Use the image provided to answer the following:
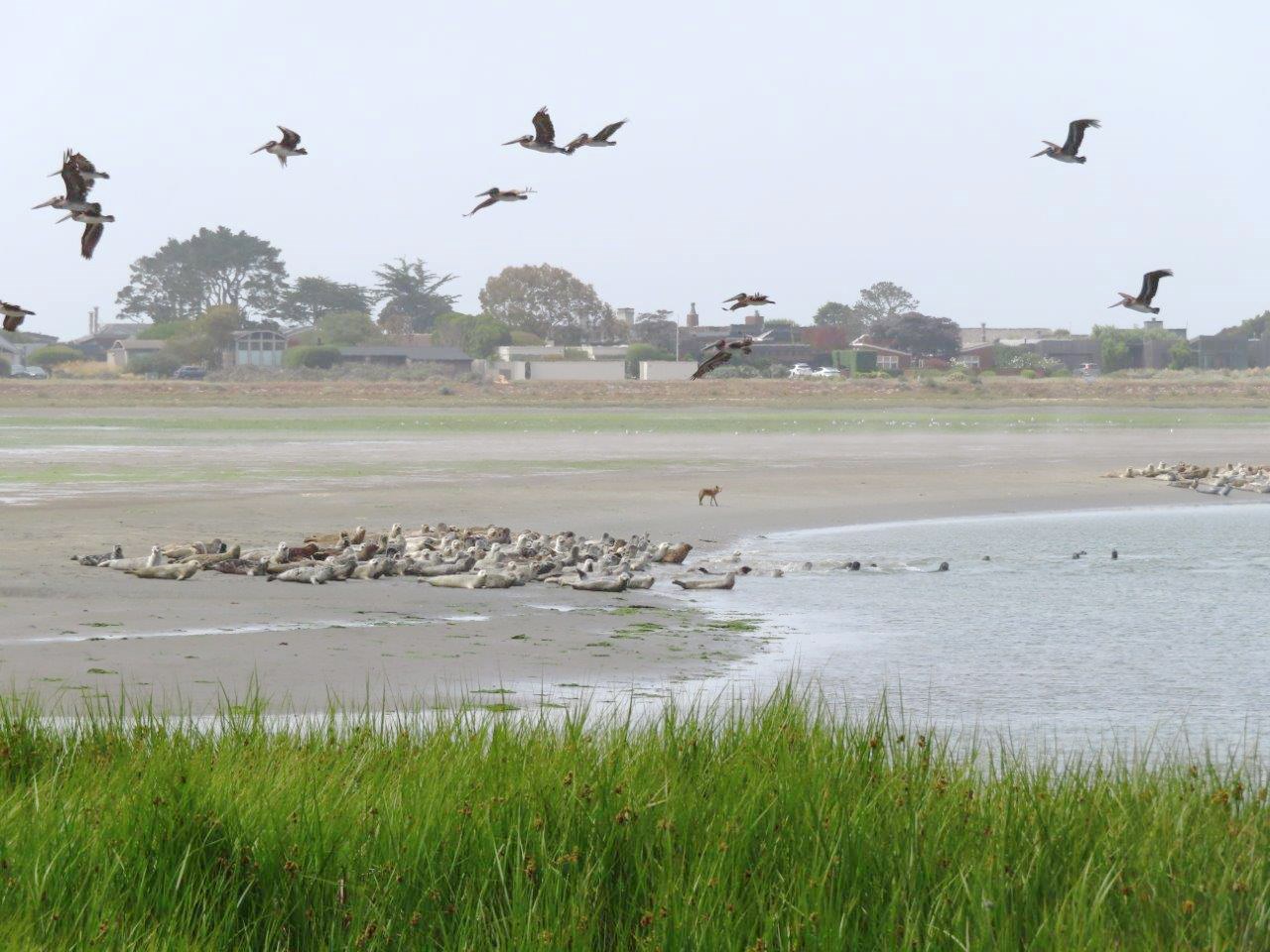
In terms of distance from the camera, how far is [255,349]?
132750 millimetres

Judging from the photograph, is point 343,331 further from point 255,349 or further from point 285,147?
point 285,147

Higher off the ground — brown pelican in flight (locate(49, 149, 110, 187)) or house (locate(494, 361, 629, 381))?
brown pelican in flight (locate(49, 149, 110, 187))

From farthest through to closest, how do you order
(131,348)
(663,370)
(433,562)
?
(131,348) → (663,370) → (433,562)

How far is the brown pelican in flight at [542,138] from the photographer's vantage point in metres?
10.3

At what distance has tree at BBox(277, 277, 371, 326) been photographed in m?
152

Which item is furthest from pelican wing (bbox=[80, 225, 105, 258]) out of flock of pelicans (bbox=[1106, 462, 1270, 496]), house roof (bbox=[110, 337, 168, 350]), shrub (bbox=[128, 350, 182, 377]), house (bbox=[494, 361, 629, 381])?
house roof (bbox=[110, 337, 168, 350])

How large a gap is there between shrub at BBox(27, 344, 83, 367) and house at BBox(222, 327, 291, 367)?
541 inches

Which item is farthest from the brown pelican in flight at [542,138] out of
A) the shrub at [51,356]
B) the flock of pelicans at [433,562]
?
the shrub at [51,356]

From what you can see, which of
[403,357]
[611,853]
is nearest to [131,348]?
[403,357]

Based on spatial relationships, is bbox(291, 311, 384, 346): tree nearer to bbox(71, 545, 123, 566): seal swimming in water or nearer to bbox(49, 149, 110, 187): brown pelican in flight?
bbox(71, 545, 123, 566): seal swimming in water

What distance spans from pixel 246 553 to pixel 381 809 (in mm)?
13863

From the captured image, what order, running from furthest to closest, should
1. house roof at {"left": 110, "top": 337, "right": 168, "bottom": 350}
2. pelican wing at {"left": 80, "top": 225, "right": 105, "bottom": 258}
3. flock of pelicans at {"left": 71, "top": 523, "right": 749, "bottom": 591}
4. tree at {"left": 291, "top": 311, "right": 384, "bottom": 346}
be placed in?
house roof at {"left": 110, "top": 337, "right": 168, "bottom": 350}
tree at {"left": 291, "top": 311, "right": 384, "bottom": 346}
flock of pelicans at {"left": 71, "top": 523, "right": 749, "bottom": 591}
pelican wing at {"left": 80, "top": 225, "right": 105, "bottom": 258}

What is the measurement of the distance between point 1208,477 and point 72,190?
34441 millimetres

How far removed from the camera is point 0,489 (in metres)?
30.8
